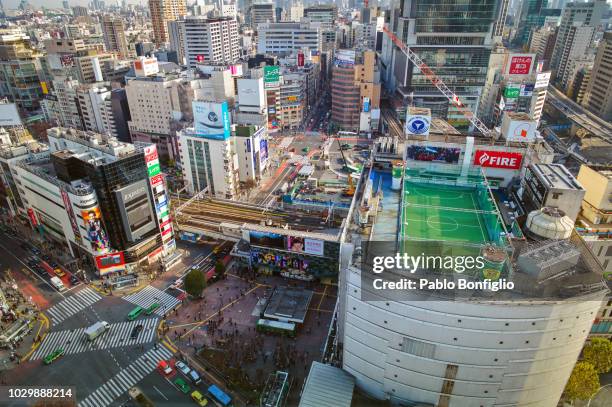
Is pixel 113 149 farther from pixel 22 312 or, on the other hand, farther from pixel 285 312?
pixel 285 312

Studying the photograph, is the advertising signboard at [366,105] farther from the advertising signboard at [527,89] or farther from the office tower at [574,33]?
the office tower at [574,33]

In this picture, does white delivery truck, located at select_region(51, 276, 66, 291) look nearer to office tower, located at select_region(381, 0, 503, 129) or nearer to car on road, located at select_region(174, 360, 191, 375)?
car on road, located at select_region(174, 360, 191, 375)

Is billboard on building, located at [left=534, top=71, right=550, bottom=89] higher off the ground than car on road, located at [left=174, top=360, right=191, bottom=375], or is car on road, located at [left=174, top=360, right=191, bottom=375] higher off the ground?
billboard on building, located at [left=534, top=71, right=550, bottom=89]

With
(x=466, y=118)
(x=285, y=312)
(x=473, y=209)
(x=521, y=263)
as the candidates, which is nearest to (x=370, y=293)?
(x=521, y=263)

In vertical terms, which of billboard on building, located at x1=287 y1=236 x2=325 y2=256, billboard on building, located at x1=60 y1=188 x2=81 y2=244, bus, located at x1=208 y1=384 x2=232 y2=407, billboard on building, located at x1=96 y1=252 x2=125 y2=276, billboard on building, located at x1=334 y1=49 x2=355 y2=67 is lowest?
bus, located at x1=208 y1=384 x2=232 y2=407

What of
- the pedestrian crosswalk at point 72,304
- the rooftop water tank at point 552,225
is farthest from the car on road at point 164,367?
the rooftop water tank at point 552,225

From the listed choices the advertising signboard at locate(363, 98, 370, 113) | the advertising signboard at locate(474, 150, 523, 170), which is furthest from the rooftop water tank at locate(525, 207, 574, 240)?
the advertising signboard at locate(363, 98, 370, 113)
